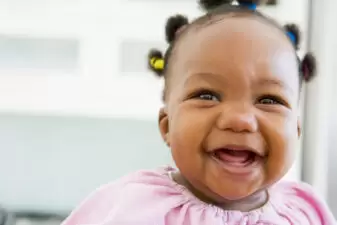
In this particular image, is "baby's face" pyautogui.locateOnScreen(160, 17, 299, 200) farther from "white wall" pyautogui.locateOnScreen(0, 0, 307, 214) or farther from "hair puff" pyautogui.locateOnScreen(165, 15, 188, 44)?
"white wall" pyautogui.locateOnScreen(0, 0, 307, 214)

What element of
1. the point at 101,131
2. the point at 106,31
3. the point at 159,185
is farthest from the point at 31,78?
the point at 159,185

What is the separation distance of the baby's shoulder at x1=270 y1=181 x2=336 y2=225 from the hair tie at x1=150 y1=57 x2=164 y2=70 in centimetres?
26

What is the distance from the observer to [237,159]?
72 centimetres

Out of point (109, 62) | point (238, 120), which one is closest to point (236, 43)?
point (238, 120)

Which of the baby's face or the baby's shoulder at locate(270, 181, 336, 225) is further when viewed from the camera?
the baby's shoulder at locate(270, 181, 336, 225)

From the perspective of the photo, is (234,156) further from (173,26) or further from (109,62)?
(109,62)

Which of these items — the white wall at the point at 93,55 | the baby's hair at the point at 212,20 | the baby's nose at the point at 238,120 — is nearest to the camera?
the baby's nose at the point at 238,120

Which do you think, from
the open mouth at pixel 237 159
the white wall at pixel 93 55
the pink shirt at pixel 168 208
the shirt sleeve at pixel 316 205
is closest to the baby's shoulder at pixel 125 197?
the pink shirt at pixel 168 208

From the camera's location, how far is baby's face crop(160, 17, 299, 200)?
0.71 metres

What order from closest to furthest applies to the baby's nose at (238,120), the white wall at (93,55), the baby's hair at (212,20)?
the baby's nose at (238,120)
the baby's hair at (212,20)
the white wall at (93,55)

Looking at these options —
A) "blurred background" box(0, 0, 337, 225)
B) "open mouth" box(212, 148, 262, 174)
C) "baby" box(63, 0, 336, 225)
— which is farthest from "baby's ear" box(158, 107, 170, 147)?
"blurred background" box(0, 0, 337, 225)

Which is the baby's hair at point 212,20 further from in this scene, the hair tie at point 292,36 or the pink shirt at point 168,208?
the pink shirt at point 168,208

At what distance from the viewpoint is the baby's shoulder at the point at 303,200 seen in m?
0.86

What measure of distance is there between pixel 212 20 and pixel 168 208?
0.88ft
